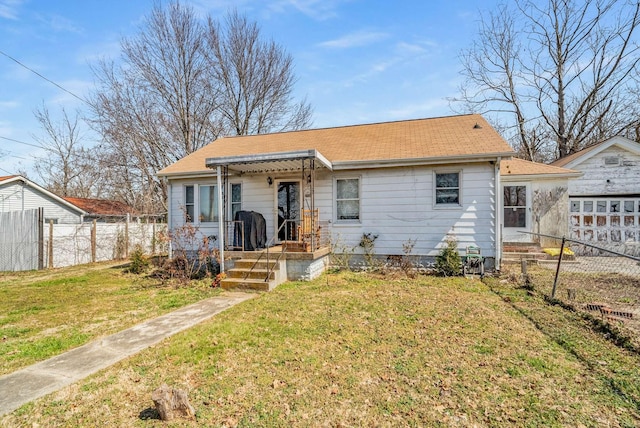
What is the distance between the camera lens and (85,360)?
3838 millimetres

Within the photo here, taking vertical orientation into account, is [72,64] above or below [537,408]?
above

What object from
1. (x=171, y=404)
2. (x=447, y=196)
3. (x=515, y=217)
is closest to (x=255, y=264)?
(x=171, y=404)

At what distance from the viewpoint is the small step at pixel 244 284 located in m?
7.43

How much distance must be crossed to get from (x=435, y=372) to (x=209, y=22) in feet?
78.8

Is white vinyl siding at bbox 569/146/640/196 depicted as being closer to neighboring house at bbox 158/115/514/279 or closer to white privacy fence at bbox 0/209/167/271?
neighboring house at bbox 158/115/514/279

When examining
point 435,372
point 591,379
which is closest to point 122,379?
point 435,372

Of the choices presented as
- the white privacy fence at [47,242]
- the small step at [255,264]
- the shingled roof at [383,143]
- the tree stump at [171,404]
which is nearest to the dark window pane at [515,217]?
the shingled roof at [383,143]

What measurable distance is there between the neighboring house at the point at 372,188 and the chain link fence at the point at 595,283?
158 centimetres

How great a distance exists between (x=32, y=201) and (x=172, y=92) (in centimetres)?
983

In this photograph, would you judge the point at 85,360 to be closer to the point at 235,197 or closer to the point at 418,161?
the point at 235,197

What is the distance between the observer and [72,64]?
13055mm

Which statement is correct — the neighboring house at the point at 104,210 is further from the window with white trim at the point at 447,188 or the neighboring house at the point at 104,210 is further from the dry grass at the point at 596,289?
the dry grass at the point at 596,289

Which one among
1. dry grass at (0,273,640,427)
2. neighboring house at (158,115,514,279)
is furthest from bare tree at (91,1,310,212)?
dry grass at (0,273,640,427)

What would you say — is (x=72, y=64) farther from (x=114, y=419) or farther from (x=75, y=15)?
(x=114, y=419)
